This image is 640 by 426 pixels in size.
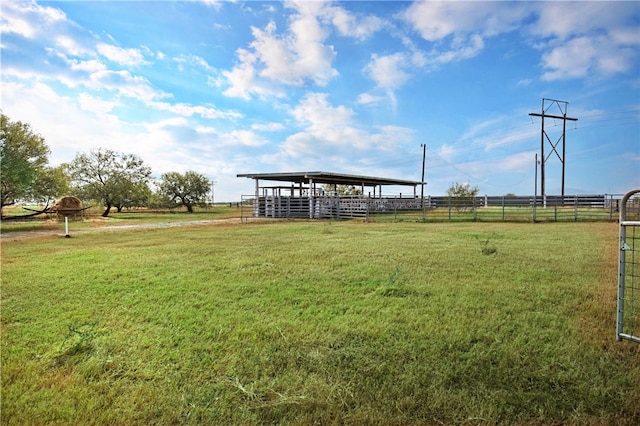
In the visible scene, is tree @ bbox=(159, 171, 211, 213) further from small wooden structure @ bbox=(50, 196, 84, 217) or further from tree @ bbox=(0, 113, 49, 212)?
tree @ bbox=(0, 113, 49, 212)

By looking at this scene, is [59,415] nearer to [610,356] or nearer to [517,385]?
[517,385]

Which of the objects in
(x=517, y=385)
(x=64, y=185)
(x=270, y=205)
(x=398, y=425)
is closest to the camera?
(x=398, y=425)

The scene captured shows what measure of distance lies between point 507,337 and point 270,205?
916 inches

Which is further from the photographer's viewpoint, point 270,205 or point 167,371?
point 270,205

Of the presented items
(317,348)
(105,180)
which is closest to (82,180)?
(105,180)

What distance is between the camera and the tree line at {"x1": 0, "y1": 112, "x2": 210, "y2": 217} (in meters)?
17.2

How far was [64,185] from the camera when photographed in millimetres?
22219

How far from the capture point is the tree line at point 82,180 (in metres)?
17.2

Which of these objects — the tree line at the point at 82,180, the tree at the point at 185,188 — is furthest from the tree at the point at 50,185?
the tree at the point at 185,188

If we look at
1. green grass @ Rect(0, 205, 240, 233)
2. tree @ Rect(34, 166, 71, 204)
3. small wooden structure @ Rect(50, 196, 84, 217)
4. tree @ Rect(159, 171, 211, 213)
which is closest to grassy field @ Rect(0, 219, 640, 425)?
green grass @ Rect(0, 205, 240, 233)

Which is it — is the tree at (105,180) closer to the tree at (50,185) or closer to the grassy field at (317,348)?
the tree at (50,185)

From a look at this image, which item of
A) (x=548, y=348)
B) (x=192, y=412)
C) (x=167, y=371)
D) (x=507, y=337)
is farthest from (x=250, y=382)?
(x=548, y=348)

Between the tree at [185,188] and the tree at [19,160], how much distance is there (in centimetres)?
1995

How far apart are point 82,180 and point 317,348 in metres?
38.9
